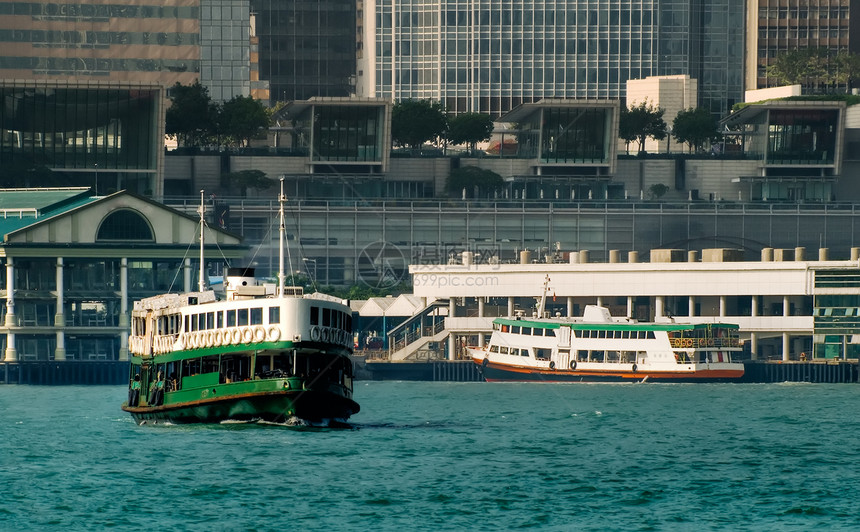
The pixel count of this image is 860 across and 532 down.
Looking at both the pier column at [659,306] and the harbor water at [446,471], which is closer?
the harbor water at [446,471]

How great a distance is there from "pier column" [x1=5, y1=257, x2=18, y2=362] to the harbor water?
141ft

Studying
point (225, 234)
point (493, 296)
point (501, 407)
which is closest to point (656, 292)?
point (493, 296)

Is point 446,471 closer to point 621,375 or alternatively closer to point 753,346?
point 621,375

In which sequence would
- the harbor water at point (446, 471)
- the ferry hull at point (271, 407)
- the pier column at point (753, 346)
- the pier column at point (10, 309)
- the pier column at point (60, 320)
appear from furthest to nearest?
1. the pier column at point (753, 346)
2. the pier column at point (60, 320)
3. the pier column at point (10, 309)
4. the ferry hull at point (271, 407)
5. the harbor water at point (446, 471)

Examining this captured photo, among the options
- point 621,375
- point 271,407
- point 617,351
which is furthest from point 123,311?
point 271,407

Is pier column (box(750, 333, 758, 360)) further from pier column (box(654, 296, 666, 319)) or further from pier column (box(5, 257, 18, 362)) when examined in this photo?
pier column (box(5, 257, 18, 362))

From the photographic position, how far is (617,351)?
567 ft

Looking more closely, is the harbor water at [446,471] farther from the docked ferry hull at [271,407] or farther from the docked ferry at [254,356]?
the docked ferry at [254,356]

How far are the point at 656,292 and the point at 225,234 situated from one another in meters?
44.9

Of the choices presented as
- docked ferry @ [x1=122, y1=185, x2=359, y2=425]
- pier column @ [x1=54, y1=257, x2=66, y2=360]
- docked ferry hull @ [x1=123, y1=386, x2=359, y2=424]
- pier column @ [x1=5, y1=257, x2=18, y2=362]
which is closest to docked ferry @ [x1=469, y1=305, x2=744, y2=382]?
pier column @ [x1=54, y1=257, x2=66, y2=360]

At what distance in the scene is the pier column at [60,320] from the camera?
177250 millimetres

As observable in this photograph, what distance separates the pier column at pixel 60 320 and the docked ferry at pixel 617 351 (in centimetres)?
4148

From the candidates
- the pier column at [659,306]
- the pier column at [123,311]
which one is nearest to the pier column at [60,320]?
the pier column at [123,311]

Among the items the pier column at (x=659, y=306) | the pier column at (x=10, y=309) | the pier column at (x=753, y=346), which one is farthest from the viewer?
the pier column at (x=659, y=306)
